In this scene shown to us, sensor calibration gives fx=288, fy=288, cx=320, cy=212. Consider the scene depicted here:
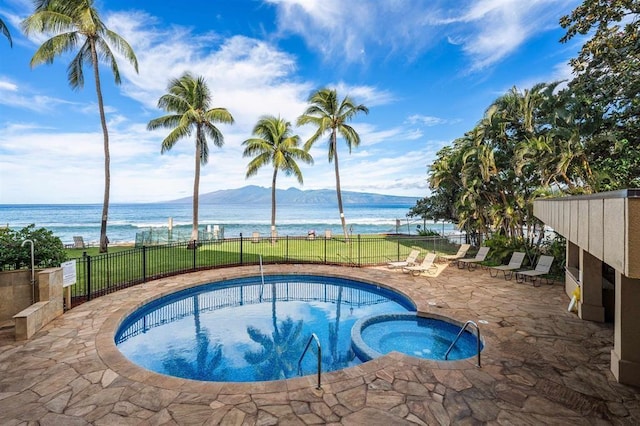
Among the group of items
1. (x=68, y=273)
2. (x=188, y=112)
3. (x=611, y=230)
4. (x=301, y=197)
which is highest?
(x=301, y=197)

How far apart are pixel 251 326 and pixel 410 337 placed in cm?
403

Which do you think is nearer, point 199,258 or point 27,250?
point 27,250

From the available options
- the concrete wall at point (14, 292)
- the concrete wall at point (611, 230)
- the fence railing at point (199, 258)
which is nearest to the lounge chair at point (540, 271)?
the fence railing at point (199, 258)

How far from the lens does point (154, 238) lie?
60.0 feet

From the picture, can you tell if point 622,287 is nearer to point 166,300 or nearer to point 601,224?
point 601,224

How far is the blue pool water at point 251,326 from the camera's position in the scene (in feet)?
18.4

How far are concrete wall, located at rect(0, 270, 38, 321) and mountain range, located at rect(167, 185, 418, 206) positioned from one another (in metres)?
111

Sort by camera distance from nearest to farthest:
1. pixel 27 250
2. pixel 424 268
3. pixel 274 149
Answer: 1. pixel 27 250
2. pixel 424 268
3. pixel 274 149

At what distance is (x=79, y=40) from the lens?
45.9 feet

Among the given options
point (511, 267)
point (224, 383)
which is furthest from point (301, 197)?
point (224, 383)

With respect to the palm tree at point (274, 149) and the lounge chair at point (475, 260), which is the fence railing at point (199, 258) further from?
the palm tree at point (274, 149)

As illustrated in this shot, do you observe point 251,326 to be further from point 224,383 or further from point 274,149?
point 274,149

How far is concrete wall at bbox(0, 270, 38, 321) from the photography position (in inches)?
233

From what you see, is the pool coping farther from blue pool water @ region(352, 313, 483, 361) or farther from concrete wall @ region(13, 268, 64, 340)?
concrete wall @ region(13, 268, 64, 340)
